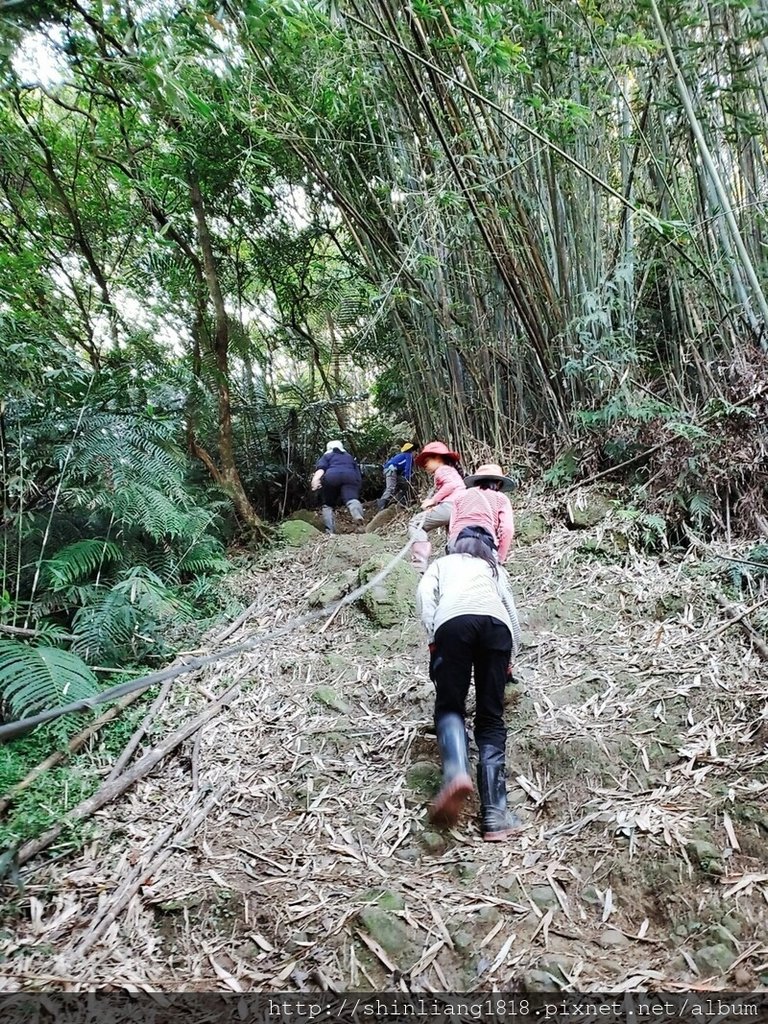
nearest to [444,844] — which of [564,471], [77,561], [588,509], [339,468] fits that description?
[588,509]

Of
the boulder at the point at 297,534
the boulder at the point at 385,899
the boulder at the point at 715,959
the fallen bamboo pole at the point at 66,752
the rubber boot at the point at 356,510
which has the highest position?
the rubber boot at the point at 356,510

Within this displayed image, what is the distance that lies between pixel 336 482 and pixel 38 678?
3.47 meters

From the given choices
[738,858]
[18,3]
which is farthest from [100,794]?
[18,3]

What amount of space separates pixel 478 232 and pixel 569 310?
0.83m

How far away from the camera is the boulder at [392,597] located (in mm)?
3180

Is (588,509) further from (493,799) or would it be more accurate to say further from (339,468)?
(339,468)

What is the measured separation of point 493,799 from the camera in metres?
1.89

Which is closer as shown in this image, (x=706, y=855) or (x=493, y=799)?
(x=706, y=855)

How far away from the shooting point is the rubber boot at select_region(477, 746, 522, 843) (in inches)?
72.9

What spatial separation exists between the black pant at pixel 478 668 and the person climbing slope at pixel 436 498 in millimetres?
1457

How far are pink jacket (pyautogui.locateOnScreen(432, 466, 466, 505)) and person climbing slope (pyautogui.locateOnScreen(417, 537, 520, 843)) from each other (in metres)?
1.45

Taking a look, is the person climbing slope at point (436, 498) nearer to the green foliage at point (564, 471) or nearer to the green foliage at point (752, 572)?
the green foliage at point (564, 471)

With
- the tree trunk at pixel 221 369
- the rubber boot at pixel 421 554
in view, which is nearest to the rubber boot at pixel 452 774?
the rubber boot at pixel 421 554

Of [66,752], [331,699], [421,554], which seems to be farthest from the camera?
[421,554]
